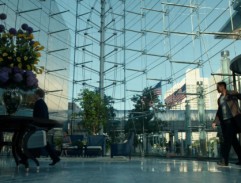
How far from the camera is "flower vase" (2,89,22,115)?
230 centimetres

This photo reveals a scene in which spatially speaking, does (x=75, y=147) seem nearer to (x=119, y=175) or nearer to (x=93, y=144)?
(x=93, y=144)

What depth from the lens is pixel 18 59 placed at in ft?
7.80

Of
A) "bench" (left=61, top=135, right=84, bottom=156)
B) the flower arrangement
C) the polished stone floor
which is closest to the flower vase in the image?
the flower arrangement

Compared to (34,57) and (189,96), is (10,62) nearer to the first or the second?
(34,57)

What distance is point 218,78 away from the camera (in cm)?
734

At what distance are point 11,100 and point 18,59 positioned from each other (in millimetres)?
330

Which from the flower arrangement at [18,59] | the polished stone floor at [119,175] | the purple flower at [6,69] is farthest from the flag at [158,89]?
the purple flower at [6,69]

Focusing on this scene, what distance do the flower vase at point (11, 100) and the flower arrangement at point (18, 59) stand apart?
0.05m

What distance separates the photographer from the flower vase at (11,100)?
7.56 ft

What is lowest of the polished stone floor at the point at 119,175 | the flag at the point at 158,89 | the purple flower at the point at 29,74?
the polished stone floor at the point at 119,175

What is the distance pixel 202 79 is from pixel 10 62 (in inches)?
284

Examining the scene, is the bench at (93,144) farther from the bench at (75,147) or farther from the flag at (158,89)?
the flag at (158,89)

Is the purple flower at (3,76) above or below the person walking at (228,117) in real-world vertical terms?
above

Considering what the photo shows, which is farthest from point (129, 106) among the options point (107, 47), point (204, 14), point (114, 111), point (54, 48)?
point (204, 14)
